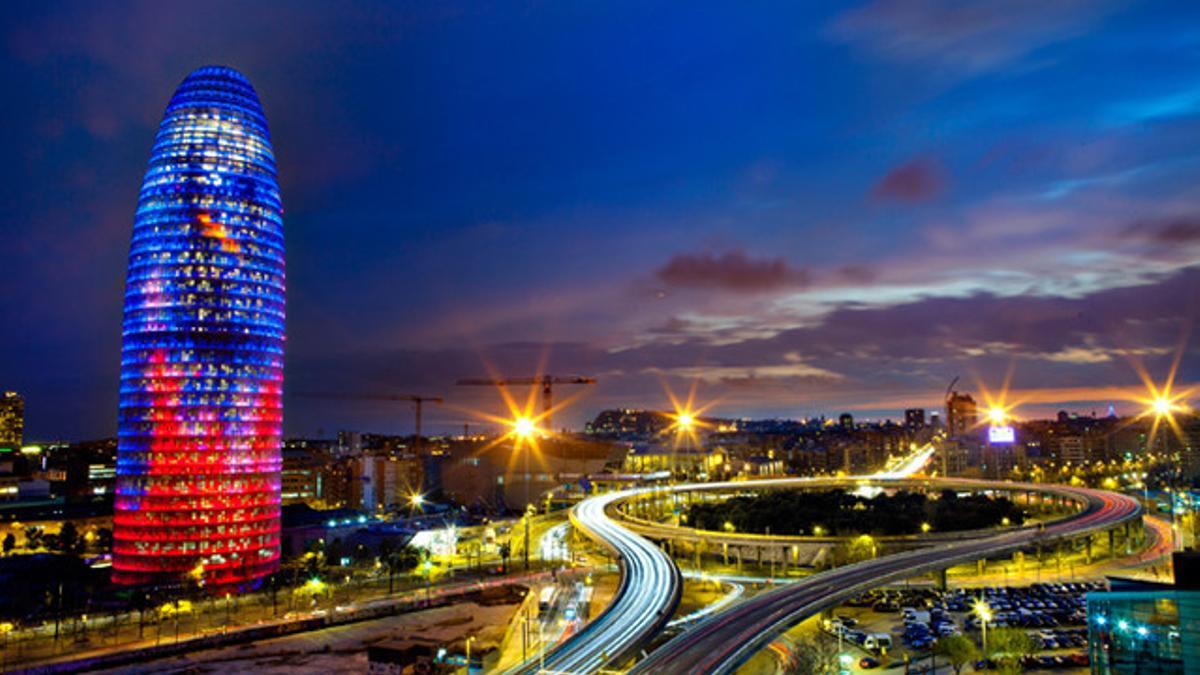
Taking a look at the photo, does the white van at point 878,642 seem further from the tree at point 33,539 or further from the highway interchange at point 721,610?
the tree at point 33,539

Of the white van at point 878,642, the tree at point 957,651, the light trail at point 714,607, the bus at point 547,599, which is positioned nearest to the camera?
the tree at point 957,651

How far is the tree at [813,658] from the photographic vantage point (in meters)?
59.8

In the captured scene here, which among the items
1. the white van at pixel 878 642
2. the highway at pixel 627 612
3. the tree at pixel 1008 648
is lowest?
the white van at pixel 878 642

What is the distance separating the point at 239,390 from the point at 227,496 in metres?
13.0

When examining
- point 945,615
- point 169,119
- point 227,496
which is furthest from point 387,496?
point 945,615

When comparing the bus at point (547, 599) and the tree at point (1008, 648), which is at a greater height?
the tree at point (1008, 648)

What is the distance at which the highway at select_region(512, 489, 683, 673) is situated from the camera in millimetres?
52719

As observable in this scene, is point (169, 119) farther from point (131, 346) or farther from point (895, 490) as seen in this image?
point (895, 490)

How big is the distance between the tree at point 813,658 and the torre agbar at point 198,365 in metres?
69.7

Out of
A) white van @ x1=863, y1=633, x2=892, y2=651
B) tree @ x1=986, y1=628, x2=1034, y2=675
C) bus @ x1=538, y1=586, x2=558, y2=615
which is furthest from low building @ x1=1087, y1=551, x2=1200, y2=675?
bus @ x1=538, y1=586, x2=558, y2=615

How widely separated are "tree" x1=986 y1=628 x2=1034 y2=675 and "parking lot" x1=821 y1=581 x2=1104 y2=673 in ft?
3.93

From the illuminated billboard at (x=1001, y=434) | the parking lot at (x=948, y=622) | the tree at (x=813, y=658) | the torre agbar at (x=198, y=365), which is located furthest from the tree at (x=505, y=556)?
the illuminated billboard at (x=1001, y=434)

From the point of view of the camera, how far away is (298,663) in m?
71.1

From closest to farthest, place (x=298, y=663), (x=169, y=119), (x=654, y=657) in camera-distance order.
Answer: (x=654, y=657)
(x=298, y=663)
(x=169, y=119)
